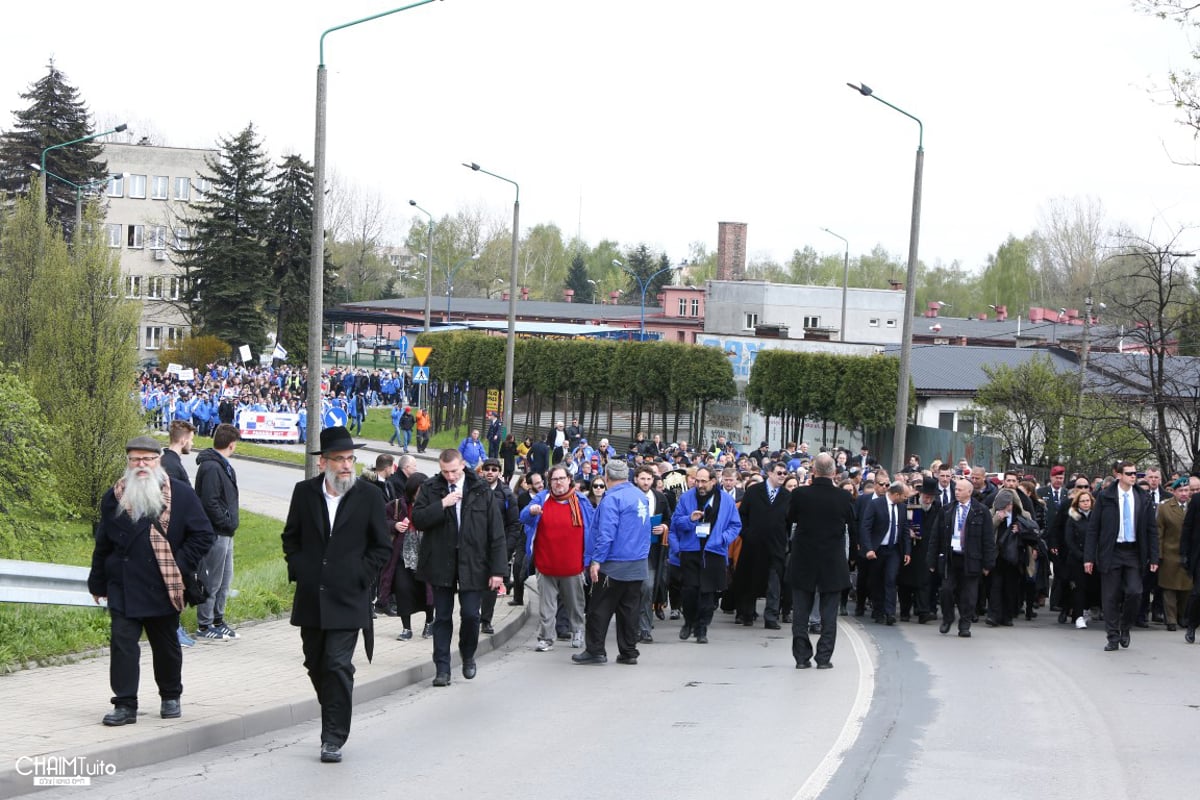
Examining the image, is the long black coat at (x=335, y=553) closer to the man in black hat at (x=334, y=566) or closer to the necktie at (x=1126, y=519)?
the man in black hat at (x=334, y=566)

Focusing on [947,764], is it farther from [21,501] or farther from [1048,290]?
[1048,290]

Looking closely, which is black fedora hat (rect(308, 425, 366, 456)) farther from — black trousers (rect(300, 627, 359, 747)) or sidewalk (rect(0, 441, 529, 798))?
sidewalk (rect(0, 441, 529, 798))

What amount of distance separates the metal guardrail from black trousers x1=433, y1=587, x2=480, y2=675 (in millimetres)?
2798

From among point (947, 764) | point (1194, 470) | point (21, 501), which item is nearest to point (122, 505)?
point (947, 764)

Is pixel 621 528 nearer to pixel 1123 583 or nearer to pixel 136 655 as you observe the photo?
pixel 136 655

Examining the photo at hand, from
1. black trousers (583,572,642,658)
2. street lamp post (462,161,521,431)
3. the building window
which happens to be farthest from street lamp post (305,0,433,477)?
the building window

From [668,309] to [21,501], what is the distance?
102 metres

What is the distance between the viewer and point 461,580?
39.0 feet

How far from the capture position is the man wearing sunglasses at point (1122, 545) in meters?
16.0

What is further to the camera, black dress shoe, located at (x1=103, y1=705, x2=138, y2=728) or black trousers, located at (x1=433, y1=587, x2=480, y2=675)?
black trousers, located at (x1=433, y1=587, x2=480, y2=675)

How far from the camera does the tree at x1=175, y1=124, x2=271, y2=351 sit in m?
80.2

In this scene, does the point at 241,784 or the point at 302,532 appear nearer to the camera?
the point at 241,784

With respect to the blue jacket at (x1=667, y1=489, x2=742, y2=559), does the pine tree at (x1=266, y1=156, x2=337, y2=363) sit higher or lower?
higher

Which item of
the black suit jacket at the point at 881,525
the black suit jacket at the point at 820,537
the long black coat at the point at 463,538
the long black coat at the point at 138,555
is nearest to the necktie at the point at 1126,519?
the black suit jacket at the point at 881,525
